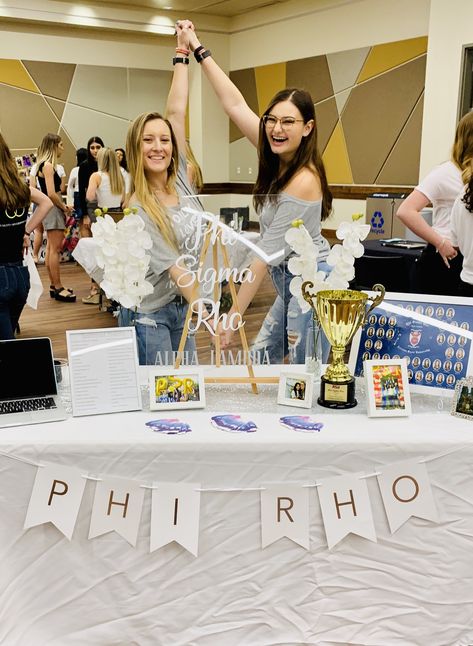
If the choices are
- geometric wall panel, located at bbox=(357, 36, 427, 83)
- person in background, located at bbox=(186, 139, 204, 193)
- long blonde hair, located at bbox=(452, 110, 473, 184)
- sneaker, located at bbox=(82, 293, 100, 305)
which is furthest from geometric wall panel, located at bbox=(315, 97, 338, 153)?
person in background, located at bbox=(186, 139, 204, 193)

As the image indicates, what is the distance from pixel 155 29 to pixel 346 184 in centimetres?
395

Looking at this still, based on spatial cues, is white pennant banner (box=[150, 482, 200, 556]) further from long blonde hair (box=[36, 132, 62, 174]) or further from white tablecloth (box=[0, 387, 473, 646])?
long blonde hair (box=[36, 132, 62, 174])

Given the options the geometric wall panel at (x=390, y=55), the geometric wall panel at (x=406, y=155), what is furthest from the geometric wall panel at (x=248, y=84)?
the geometric wall panel at (x=406, y=155)

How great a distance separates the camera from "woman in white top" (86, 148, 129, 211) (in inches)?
235

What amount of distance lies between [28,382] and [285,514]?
30.7 inches

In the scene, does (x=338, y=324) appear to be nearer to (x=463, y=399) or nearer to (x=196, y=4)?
(x=463, y=399)

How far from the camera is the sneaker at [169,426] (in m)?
1.56

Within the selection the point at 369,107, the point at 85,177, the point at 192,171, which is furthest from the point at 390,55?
the point at 192,171

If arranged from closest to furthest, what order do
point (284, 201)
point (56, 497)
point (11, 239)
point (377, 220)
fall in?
point (56, 497), point (284, 201), point (11, 239), point (377, 220)

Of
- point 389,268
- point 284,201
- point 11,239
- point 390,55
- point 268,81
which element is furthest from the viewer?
point 268,81

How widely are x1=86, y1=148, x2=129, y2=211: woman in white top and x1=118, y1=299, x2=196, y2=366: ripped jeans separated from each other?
432 centimetres

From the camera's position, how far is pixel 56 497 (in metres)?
1.51

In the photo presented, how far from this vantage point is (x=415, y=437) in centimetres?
154

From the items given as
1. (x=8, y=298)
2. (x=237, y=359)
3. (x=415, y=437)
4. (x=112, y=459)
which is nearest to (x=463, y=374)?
(x=415, y=437)
